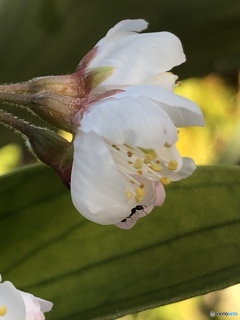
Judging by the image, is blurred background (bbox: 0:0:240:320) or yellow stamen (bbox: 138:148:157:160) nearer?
yellow stamen (bbox: 138:148:157:160)

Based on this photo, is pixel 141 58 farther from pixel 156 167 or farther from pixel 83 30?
pixel 83 30

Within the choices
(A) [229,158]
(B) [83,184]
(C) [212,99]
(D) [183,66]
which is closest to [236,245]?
(B) [83,184]

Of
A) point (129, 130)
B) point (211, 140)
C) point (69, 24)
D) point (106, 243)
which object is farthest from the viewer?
point (211, 140)

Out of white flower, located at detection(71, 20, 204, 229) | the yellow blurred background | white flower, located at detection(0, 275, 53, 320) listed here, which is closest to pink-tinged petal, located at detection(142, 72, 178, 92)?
white flower, located at detection(71, 20, 204, 229)

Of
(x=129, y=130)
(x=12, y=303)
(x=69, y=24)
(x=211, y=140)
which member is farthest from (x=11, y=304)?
(x=211, y=140)

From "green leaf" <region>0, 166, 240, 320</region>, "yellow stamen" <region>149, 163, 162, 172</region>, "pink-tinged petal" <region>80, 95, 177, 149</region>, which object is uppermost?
"pink-tinged petal" <region>80, 95, 177, 149</region>

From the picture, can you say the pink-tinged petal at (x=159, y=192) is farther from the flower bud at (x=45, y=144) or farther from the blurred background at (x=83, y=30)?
the blurred background at (x=83, y=30)

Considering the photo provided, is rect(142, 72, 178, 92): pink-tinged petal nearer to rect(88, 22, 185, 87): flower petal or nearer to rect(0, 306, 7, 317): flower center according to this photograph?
rect(88, 22, 185, 87): flower petal

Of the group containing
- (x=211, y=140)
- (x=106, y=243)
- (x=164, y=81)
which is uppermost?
(x=164, y=81)

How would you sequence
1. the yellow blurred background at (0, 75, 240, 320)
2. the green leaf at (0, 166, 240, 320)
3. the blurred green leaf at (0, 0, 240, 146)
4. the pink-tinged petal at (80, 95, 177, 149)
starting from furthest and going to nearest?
the yellow blurred background at (0, 75, 240, 320), the blurred green leaf at (0, 0, 240, 146), the green leaf at (0, 166, 240, 320), the pink-tinged petal at (80, 95, 177, 149)
